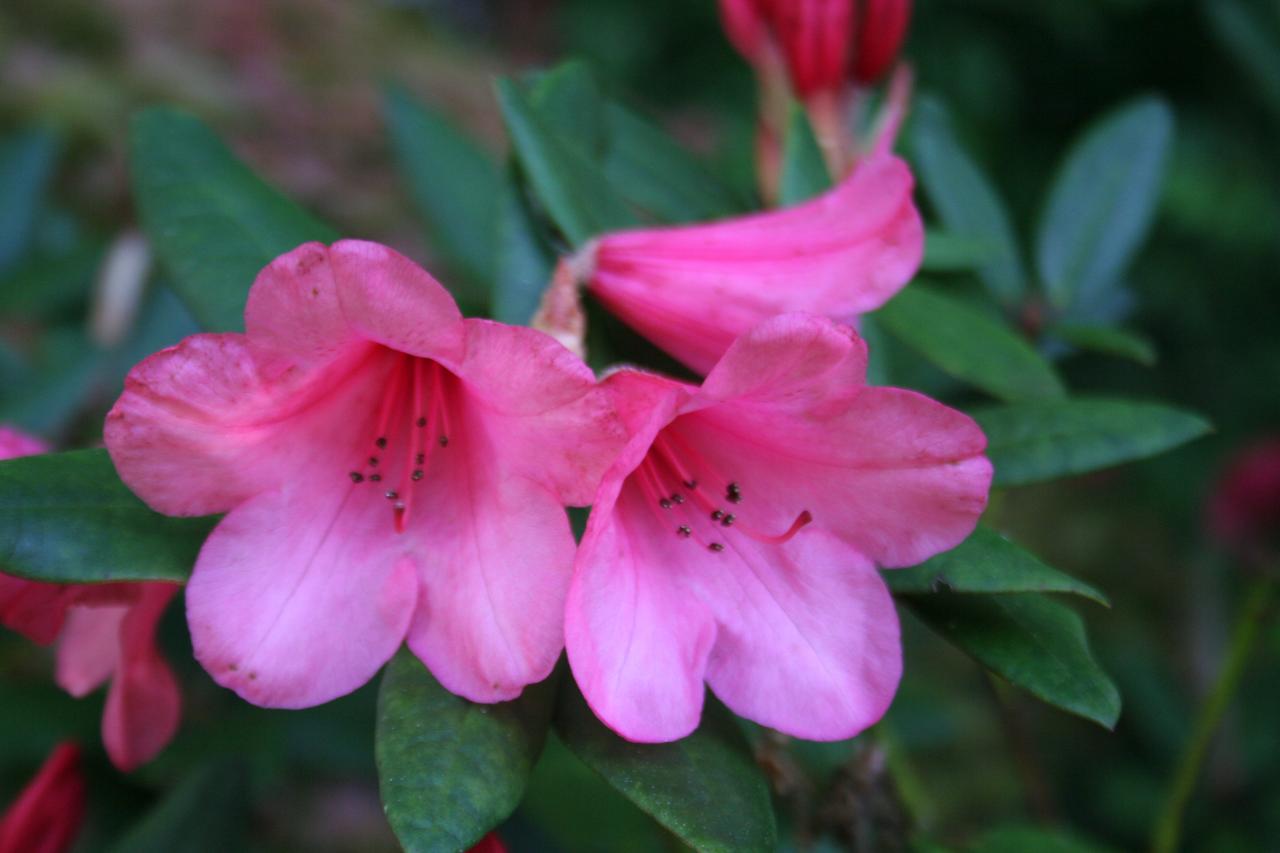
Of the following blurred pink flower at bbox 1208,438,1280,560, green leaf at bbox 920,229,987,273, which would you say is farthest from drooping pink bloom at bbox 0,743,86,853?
blurred pink flower at bbox 1208,438,1280,560

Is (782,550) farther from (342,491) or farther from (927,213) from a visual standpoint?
(927,213)

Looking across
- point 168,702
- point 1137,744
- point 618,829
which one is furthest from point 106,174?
point 1137,744

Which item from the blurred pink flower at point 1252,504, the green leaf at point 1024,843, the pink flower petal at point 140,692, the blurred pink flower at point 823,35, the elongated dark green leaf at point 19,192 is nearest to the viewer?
the pink flower petal at point 140,692

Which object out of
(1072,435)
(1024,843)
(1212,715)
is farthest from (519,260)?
(1212,715)

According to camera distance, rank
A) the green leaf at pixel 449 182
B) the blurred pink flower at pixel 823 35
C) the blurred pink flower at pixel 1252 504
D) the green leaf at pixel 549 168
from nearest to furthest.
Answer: the green leaf at pixel 549 168 < the blurred pink flower at pixel 823 35 < the green leaf at pixel 449 182 < the blurred pink flower at pixel 1252 504

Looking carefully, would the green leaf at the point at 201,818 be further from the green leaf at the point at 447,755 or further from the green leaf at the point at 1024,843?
the green leaf at the point at 1024,843

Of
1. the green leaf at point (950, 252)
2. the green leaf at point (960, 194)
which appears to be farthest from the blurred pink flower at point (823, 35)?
the green leaf at point (950, 252)
